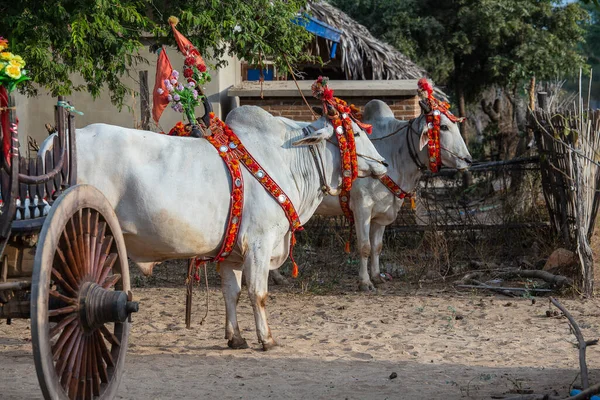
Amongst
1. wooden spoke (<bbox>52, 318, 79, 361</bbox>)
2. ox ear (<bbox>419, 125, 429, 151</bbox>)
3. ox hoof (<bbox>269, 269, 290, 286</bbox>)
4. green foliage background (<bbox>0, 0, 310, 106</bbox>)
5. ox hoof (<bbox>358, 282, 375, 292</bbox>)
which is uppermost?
green foliage background (<bbox>0, 0, 310, 106</bbox>)

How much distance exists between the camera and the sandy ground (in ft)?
17.3

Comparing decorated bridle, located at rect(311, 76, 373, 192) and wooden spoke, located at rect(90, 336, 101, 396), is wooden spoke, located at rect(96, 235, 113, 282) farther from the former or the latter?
decorated bridle, located at rect(311, 76, 373, 192)

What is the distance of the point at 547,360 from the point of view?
5934 millimetres

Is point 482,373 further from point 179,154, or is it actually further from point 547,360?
point 179,154

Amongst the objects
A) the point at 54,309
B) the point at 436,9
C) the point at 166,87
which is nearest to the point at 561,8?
the point at 436,9

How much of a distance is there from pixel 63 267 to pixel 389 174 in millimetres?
5251

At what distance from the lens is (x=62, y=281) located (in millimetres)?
4035

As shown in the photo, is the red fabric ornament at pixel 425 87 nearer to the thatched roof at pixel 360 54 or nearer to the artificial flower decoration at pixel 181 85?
the artificial flower decoration at pixel 181 85

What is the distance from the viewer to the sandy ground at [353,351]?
526 centimetres

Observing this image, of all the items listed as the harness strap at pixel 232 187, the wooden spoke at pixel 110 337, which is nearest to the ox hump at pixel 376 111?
the harness strap at pixel 232 187

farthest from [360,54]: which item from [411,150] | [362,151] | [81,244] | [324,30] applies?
[81,244]

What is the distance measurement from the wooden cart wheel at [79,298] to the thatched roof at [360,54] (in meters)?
9.56

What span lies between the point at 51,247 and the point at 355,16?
1685 centimetres

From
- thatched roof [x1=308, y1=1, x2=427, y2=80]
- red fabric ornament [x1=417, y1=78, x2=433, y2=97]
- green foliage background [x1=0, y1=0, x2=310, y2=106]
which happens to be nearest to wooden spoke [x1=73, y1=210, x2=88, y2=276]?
green foliage background [x1=0, y1=0, x2=310, y2=106]
